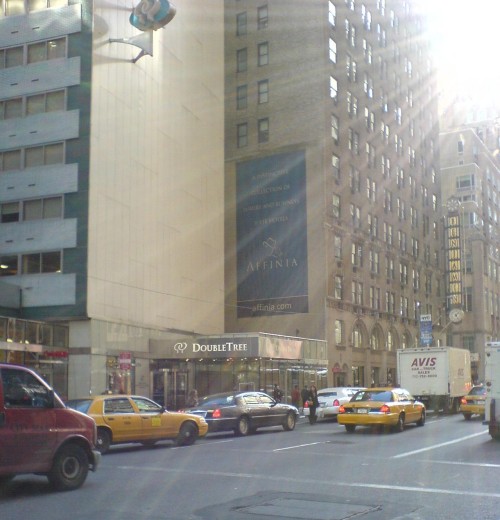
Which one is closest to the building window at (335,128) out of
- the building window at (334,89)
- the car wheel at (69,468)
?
the building window at (334,89)

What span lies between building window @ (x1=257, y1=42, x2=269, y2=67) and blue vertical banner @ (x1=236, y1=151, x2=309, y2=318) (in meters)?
7.52

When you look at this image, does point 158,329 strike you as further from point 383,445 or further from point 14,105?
point 383,445

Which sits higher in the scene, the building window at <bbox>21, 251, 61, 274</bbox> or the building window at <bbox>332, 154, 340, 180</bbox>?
the building window at <bbox>332, 154, 340, 180</bbox>

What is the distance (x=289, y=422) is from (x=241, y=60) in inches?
1509

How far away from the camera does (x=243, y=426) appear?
24.3m

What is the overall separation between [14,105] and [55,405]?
3002cm

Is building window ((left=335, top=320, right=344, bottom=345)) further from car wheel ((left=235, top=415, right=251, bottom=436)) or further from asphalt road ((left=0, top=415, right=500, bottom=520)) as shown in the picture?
asphalt road ((left=0, top=415, right=500, bottom=520))

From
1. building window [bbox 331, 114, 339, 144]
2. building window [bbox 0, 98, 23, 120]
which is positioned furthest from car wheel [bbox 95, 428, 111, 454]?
building window [bbox 331, 114, 339, 144]

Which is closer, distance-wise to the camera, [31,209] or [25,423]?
[25,423]

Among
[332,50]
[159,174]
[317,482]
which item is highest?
[332,50]

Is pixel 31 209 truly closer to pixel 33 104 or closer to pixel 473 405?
pixel 33 104

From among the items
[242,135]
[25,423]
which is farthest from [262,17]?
[25,423]

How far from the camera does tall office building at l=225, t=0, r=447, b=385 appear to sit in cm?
5397

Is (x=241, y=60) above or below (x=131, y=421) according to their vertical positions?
above
